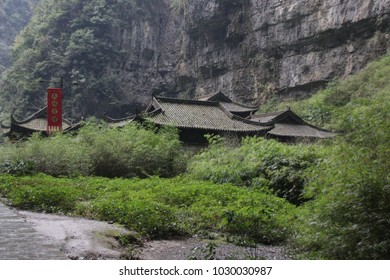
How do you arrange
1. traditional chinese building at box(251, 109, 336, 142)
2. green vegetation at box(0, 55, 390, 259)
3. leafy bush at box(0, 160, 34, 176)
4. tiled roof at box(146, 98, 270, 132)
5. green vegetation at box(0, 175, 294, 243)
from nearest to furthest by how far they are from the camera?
green vegetation at box(0, 55, 390, 259) < green vegetation at box(0, 175, 294, 243) < leafy bush at box(0, 160, 34, 176) < tiled roof at box(146, 98, 270, 132) < traditional chinese building at box(251, 109, 336, 142)

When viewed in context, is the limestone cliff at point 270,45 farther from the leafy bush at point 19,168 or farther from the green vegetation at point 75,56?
the leafy bush at point 19,168

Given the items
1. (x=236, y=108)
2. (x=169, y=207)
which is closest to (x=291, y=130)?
(x=236, y=108)

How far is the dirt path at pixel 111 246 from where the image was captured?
6.58m

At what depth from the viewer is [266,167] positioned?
49.4 ft

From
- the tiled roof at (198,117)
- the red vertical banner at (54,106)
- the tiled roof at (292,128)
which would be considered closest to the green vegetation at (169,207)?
the tiled roof at (198,117)

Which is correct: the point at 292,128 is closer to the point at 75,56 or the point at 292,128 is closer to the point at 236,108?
the point at 236,108

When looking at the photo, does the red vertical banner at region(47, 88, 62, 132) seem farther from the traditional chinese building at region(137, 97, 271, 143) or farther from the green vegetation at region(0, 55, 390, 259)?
the traditional chinese building at region(137, 97, 271, 143)

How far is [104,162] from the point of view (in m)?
19.9

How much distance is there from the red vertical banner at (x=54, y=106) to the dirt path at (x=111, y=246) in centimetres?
1698

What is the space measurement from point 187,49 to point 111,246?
52.0 meters

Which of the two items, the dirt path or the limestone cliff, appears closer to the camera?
the dirt path

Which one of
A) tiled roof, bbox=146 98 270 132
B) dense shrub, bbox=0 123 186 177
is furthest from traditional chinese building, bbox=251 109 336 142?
dense shrub, bbox=0 123 186 177

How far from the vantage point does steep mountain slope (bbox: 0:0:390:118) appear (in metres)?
42.9

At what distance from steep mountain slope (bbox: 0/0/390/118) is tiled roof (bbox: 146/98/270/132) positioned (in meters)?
20.7
